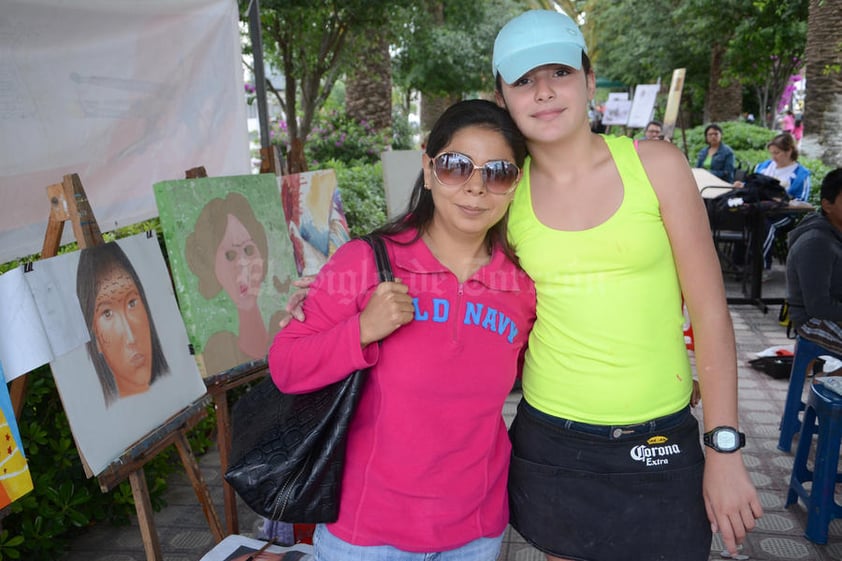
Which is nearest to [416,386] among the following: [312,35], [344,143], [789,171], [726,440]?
[726,440]

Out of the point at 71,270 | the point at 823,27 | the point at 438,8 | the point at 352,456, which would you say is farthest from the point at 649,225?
the point at 438,8

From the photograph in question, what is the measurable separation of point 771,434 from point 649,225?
10.9 ft

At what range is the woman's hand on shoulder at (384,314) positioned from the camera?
54.8 inches

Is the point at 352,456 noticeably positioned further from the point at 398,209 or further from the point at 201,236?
the point at 398,209

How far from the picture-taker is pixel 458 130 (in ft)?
5.08

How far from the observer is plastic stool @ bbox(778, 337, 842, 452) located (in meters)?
3.63

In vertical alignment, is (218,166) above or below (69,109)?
below

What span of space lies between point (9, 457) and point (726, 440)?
195 centimetres

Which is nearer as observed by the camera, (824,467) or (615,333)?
(615,333)

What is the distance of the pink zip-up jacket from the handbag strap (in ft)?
0.06

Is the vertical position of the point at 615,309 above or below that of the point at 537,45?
below

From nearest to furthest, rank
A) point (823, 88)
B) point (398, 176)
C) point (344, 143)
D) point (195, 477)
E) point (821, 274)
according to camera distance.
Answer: point (195, 477) → point (821, 274) → point (398, 176) → point (823, 88) → point (344, 143)

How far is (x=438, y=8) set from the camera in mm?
16062

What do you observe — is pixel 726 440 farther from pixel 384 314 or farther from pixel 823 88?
pixel 823 88
